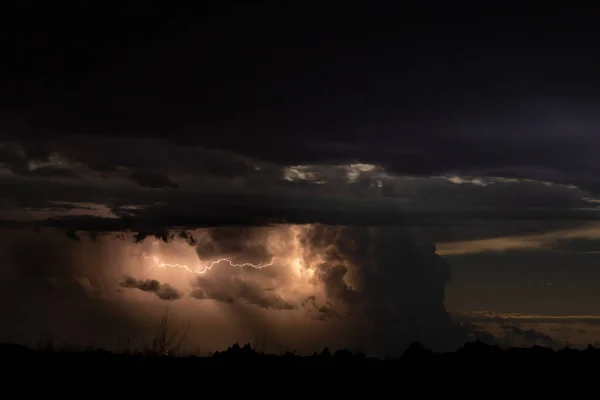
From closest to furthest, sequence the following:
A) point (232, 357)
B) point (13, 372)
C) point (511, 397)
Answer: point (511, 397) < point (13, 372) < point (232, 357)

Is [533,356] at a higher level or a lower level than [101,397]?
higher

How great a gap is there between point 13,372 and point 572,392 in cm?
2095

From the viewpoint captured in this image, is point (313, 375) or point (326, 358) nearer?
point (313, 375)

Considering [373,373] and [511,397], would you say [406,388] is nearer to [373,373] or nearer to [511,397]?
[373,373]

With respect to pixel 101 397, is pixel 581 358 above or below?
above

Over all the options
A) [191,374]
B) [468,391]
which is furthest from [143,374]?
[468,391]

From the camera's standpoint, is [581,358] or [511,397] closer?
[511,397]

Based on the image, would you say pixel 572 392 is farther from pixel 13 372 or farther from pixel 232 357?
pixel 13 372

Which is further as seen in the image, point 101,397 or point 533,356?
point 533,356

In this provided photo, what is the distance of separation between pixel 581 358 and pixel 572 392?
11.5 ft

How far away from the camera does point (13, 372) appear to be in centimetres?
3503

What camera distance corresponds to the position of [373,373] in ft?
115

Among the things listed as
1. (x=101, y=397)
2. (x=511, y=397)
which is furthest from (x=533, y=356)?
(x=101, y=397)

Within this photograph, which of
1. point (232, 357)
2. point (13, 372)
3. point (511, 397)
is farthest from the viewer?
point (232, 357)
